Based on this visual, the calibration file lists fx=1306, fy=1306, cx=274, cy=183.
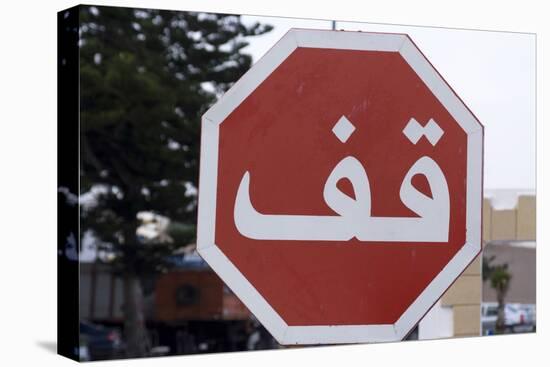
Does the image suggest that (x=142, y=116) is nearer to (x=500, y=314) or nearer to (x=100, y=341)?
(x=100, y=341)

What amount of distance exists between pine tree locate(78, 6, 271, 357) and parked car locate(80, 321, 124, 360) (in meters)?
0.09

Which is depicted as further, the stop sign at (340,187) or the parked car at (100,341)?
the stop sign at (340,187)

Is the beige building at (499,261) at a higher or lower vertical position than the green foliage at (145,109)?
lower

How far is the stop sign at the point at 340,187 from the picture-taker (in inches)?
322

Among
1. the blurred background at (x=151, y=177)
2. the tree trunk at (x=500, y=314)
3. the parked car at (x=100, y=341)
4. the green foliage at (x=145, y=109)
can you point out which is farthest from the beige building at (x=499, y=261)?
the parked car at (x=100, y=341)

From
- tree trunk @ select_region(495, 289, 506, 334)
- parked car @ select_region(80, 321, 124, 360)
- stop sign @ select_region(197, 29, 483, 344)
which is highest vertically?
stop sign @ select_region(197, 29, 483, 344)

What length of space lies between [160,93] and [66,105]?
22.4 inches

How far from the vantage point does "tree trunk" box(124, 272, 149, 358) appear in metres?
7.89

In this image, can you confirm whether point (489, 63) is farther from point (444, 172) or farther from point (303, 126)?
point (303, 126)

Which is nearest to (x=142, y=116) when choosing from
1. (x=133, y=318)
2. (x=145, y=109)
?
(x=145, y=109)

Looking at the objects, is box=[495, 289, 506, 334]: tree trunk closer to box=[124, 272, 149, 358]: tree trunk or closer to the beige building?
the beige building

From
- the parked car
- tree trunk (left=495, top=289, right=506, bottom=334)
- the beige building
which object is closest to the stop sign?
the beige building

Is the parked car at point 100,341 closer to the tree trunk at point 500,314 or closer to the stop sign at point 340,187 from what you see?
the stop sign at point 340,187

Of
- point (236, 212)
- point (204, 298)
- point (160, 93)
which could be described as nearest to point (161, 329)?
point (204, 298)
